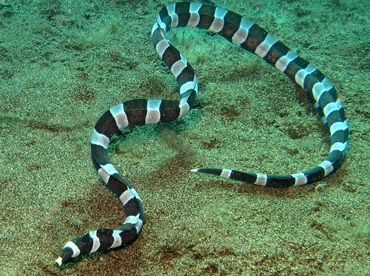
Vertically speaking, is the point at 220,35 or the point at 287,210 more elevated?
the point at 220,35

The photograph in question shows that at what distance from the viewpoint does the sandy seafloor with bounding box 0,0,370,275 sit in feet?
9.89

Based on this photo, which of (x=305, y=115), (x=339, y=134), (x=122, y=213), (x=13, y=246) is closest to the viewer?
(x=13, y=246)

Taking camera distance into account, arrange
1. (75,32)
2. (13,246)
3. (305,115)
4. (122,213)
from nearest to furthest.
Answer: (13,246) → (122,213) → (305,115) → (75,32)

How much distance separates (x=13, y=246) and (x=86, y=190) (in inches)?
30.9

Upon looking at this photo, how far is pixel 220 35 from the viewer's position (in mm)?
6086

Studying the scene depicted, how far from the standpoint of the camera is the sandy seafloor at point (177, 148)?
3.01 meters

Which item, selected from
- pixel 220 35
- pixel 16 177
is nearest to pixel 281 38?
pixel 220 35

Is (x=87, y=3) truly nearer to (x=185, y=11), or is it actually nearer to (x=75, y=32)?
(x=75, y=32)

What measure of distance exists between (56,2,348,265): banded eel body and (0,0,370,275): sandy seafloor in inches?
5.2

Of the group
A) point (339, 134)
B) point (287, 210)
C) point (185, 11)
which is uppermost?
point (185, 11)

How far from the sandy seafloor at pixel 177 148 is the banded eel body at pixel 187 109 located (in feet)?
0.43

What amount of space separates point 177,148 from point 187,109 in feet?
1.42

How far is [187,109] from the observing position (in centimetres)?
405

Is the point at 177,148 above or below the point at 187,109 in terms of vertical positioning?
below
